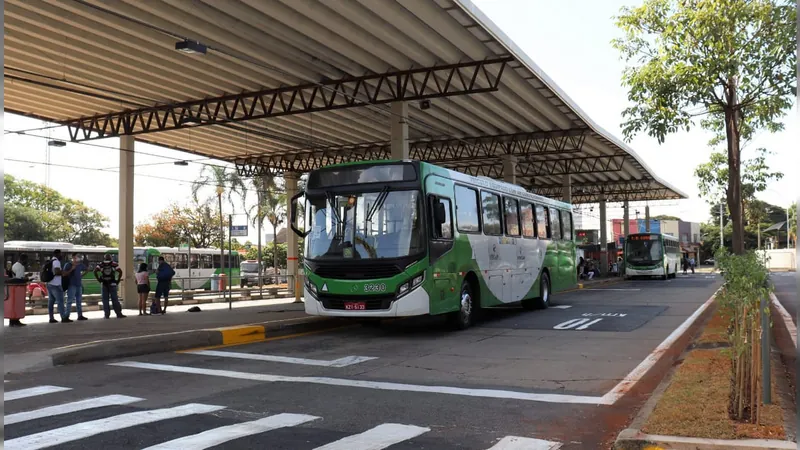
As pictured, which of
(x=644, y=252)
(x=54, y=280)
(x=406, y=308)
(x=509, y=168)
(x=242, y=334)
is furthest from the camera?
(x=644, y=252)

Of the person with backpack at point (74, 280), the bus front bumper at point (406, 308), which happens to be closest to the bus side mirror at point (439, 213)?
the bus front bumper at point (406, 308)

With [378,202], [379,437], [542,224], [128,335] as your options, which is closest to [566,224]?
[542,224]

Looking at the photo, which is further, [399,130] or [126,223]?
[126,223]

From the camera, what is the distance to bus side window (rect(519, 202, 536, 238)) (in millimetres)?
18672

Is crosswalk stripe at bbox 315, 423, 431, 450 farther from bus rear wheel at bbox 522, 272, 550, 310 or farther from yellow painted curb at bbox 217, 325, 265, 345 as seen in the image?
bus rear wheel at bbox 522, 272, 550, 310

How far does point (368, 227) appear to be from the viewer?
1316cm

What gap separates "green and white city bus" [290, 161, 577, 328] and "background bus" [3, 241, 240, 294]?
18.2 meters

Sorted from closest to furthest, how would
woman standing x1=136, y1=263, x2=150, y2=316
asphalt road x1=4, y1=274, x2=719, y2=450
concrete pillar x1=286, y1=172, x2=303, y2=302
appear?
1. asphalt road x1=4, y1=274, x2=719, y2=450
2. woman standing x1=136, y1=263, x2=150, y2=316
3. concrete pillar x1=286, y1=172, x2=303, y2=302

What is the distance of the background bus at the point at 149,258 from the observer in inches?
1379

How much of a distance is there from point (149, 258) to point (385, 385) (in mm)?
37138

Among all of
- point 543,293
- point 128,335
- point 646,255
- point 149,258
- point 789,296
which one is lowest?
point 789,296

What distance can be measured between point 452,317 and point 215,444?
30.3 feet

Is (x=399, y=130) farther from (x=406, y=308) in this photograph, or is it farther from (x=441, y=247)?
(x=406, y=308)

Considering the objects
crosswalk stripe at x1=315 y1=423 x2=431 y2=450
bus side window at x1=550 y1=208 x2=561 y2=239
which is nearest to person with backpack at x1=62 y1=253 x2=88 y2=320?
crosswalk stripe at x1=315 y1=423 x2=431 y2=450
